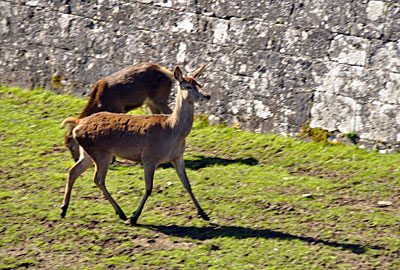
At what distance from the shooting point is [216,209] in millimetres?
7090

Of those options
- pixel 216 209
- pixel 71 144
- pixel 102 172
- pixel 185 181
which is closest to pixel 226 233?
pixel 216 209

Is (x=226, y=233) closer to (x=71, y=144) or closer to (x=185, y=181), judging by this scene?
(x=185, y=181)

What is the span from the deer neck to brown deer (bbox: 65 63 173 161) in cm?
167

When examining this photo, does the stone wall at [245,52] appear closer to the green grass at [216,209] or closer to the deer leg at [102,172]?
the green grass at [216,209]

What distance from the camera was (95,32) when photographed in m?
9.97

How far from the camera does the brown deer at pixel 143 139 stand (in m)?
6.89

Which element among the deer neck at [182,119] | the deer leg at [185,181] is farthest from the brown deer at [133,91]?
the deer leg at [185,181]

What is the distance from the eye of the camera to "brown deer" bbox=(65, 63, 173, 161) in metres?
8.67

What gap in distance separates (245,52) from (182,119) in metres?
2.37

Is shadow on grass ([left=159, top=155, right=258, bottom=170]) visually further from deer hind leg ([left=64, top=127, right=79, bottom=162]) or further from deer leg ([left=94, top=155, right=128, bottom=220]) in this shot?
deer leg ([left=94, top=155, right=128, bottom=220])

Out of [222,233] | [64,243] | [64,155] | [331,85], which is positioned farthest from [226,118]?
[64,243]

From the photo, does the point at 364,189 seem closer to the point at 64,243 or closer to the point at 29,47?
the point at 64,243

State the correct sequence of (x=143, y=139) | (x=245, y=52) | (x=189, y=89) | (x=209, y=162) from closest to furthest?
1. (x=143, y=139)
2. (x=189, y=89)
3. (x=209, y=162)
4. (x=245, y=52)

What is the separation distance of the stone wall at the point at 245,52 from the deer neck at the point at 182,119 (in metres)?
2.12
